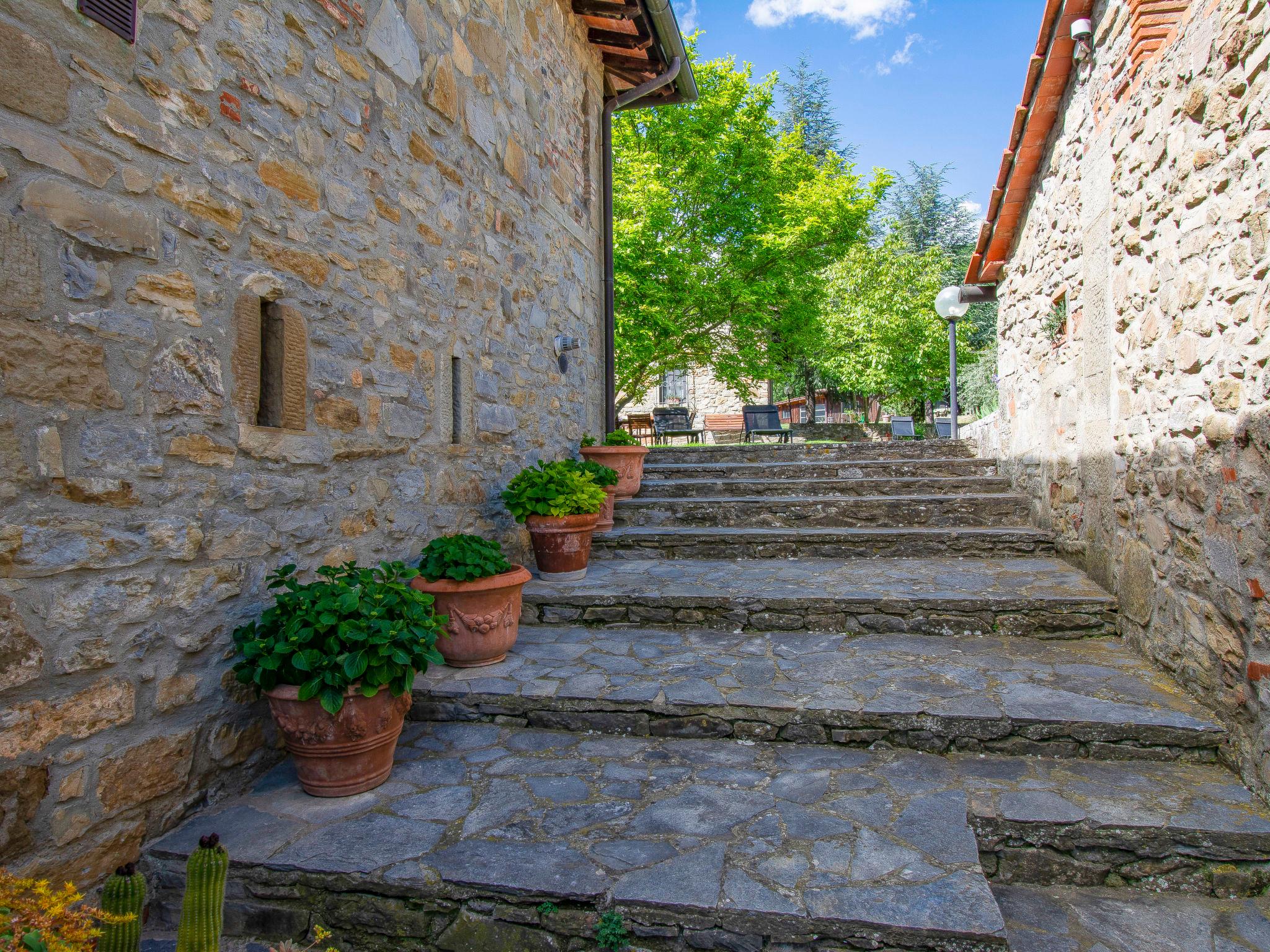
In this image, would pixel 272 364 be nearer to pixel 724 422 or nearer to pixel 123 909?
pixel 123 909

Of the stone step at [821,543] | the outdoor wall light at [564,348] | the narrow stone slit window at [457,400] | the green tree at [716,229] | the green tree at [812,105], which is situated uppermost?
the green tree at [812,105]

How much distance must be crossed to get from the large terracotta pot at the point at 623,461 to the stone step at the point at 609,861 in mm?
3407

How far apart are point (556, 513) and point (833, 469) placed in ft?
9.51

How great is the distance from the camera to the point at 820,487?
565 cm

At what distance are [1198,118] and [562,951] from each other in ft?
10.8

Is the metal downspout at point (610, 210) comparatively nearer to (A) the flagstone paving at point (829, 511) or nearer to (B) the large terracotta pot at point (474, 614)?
(A) the flagstone paving at point (829, 511)

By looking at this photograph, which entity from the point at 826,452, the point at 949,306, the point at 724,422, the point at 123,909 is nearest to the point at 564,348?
the point at 826,452

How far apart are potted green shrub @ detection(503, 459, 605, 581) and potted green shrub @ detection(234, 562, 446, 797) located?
1832mm

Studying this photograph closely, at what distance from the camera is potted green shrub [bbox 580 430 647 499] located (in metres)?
5.67

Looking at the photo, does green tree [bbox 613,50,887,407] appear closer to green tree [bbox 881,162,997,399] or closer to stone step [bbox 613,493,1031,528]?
stone step [bbox 613,493,1031,528]

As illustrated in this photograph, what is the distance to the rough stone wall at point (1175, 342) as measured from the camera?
7.00 feet

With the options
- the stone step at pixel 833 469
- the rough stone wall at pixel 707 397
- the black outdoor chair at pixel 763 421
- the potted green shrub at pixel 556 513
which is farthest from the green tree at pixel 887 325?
the potted green shrub at pixel 556 513

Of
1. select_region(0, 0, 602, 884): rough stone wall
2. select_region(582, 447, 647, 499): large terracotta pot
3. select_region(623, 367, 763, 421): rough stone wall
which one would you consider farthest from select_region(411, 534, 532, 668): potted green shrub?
select_region(623, 367, 763, 421): rough stone wall

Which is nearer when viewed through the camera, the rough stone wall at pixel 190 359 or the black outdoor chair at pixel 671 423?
the rough stone wall at pixel 190 359
